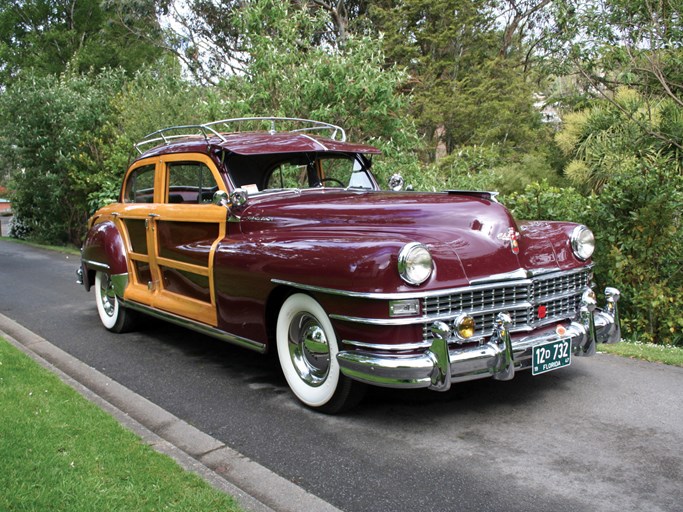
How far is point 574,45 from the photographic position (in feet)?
31.9

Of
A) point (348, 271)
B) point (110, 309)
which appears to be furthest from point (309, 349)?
point (110, 309)

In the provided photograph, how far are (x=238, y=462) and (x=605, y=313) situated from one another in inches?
115

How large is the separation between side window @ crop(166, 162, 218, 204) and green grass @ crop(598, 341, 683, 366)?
12.4 feet

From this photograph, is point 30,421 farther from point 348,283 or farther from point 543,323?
point 543,323

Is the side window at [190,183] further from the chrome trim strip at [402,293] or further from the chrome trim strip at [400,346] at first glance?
the chrome trim strip at [400,346]

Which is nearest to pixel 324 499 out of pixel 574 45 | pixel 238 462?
pixel 238 462

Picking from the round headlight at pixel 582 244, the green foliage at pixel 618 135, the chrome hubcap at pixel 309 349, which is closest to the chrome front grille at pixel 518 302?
the round headlight at pixel 582 244

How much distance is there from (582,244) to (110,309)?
4966 millimetres

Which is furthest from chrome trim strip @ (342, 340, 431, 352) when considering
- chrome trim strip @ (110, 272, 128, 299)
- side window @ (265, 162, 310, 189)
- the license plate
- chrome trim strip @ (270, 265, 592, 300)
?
chrome trim strip @ (110, 272, 128, 299)

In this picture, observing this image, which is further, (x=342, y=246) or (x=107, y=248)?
(x=107, y=248)

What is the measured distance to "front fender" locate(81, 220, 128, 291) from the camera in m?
6.85

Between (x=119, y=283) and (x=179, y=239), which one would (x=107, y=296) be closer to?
(x=119, y=283)

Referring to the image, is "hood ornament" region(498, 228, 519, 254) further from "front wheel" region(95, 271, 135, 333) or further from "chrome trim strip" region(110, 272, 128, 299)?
"front wheel" region(95, 271, 135, 333)

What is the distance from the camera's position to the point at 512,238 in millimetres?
4527
